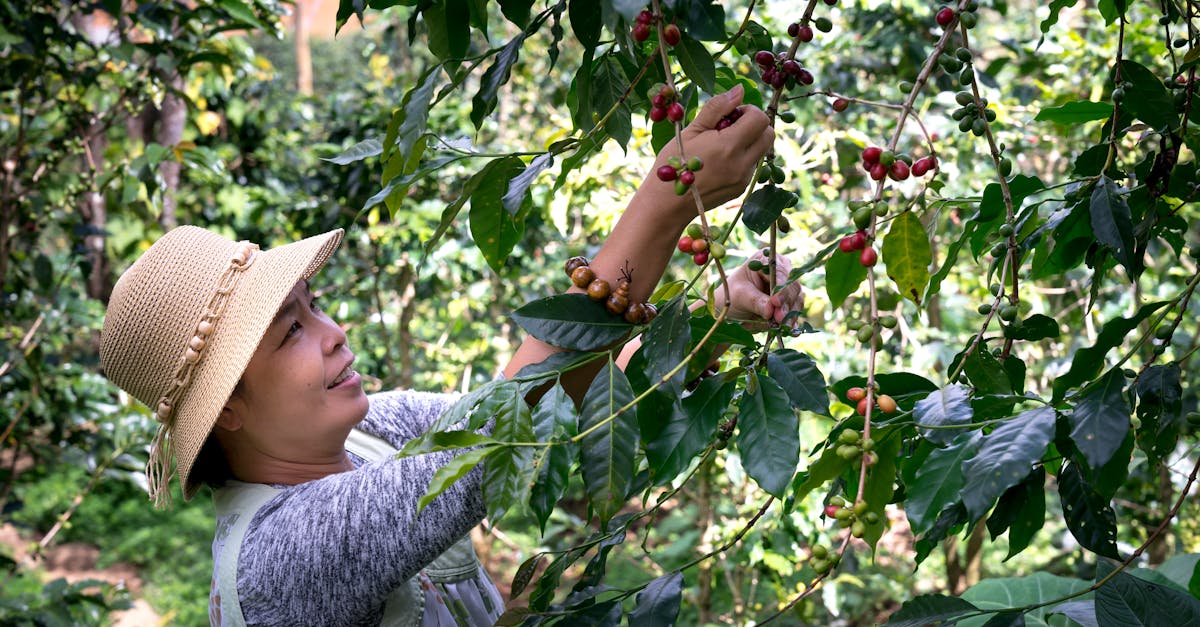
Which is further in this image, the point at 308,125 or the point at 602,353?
the point at 308,125

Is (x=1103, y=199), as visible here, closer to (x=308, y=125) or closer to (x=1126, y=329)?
(x=1126, y=329)


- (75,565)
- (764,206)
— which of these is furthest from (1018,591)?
(75,565)

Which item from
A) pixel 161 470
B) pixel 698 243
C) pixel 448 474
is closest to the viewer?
pixel 448 474

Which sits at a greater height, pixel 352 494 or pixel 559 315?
pixel 559 315

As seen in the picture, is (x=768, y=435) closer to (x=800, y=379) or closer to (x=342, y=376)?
(x=800, y=379)

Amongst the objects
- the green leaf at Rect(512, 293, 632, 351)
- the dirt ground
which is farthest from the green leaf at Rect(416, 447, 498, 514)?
the dirt ground

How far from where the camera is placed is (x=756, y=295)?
109 centimetres

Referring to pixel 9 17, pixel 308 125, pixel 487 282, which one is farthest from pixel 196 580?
pixel 9 17

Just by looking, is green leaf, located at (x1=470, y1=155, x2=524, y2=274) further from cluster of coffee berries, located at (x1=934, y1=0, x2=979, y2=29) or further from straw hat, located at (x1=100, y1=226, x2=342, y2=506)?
cluster of coffee berries, located at (x1=934, y1=0, x2=979, y2=29)

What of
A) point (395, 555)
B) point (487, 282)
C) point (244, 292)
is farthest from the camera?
point (487, 282)

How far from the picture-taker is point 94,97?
118 inches

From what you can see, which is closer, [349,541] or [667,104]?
[667,104]

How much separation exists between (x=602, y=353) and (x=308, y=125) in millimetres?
4541

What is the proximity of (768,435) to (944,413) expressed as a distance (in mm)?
133
